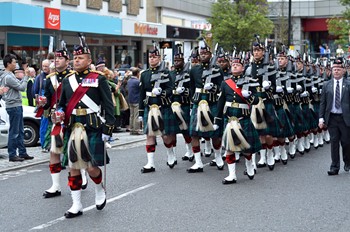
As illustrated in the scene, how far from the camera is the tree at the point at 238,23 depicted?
118 feet

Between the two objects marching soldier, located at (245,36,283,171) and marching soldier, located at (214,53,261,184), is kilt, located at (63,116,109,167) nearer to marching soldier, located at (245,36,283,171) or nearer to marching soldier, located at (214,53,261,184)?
marching soldier, located at (214,53,261,184)

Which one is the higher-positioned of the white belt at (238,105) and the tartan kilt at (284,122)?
the white belt at (238,105)

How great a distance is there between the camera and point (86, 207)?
8.45 meters

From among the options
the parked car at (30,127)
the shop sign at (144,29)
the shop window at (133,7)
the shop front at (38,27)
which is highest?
the shop window at (133,7)

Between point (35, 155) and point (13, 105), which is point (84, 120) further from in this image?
point (35, 155)

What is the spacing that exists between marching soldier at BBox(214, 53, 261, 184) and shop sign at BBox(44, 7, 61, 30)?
1441 cm

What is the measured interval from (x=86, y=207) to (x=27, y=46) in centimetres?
1754

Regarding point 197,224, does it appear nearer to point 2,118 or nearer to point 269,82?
point 269,82

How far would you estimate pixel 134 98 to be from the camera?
17.9 meters

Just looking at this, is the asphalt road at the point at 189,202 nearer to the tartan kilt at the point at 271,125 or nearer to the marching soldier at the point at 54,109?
the marching soldier at the point at 54,109

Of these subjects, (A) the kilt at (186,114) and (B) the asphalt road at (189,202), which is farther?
(A) the kilt at (186,114)

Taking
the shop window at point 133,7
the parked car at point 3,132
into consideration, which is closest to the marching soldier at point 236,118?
the parked car at point 3,132

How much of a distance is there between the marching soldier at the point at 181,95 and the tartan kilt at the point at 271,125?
4.72ft

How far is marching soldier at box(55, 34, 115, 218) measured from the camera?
784cm
